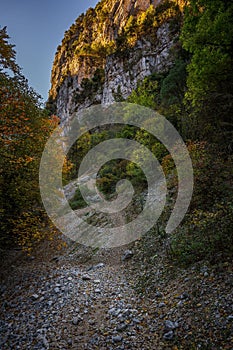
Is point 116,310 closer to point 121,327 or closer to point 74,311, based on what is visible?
point 121,327

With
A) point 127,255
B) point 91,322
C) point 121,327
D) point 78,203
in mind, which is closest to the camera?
point 121,327

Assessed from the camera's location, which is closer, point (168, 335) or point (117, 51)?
point (168, 335)

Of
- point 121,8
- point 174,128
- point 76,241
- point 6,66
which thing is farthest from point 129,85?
point 6,66

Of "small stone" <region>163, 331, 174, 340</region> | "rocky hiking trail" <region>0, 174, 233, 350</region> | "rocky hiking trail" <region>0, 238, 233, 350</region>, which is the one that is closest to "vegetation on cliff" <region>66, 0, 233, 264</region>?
"rocky hiking trail" <region>0, 174, 233, 350</region>

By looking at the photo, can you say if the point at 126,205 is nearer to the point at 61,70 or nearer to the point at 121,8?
the point at 121,8

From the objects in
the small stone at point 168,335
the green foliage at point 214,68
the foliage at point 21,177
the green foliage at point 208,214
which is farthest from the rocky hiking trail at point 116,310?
the green foliage at point 214,68

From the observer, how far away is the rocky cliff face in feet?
122

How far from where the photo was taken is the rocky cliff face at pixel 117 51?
37188 mm

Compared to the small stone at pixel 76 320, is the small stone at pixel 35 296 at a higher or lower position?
higher

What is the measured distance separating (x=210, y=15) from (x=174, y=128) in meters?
6.98

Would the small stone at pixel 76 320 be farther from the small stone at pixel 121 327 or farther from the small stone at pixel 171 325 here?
the small stone at pixel 171 325

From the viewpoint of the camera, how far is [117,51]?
4453 cm

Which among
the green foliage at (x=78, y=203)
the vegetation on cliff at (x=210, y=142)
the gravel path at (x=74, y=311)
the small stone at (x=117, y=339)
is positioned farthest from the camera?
the green foliage at (x=78, y=203)

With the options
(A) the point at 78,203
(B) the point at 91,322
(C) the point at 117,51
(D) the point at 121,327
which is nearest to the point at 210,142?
(D) the point at 121,327
